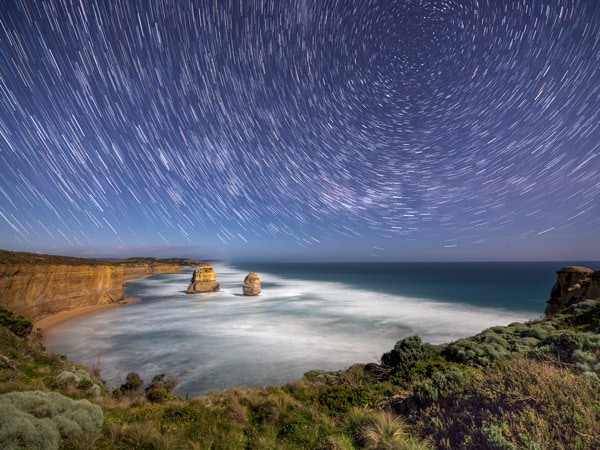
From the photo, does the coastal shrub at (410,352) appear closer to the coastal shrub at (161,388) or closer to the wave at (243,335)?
the wave at (243,335)

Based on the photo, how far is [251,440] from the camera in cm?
624

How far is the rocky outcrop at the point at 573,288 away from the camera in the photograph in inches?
915

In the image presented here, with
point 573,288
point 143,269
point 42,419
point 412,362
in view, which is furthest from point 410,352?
point 143,269

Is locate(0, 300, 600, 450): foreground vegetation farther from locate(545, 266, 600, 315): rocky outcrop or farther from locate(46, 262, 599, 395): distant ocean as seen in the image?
locate(545, 266, 600, 315): rocky outcrop

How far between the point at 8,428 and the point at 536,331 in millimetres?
18216

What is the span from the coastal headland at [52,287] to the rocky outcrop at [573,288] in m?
52.1

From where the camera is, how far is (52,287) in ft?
111

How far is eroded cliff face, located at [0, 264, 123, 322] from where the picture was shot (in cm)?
2820

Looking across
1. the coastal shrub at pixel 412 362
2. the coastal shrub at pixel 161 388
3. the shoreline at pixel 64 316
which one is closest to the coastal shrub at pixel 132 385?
the coastal shrub at pixel 161 388

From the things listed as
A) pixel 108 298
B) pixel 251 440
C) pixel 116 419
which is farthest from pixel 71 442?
pixel 108 298

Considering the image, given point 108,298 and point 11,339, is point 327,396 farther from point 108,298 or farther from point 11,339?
point 108,298

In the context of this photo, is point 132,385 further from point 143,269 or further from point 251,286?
point 143,269

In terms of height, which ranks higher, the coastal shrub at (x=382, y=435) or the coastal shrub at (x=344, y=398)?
the coastal shrub at (x=382, y=435)

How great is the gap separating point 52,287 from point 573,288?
2221 inches
